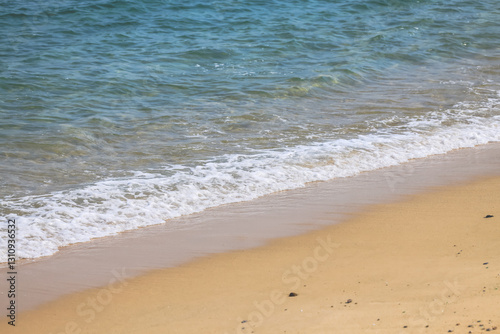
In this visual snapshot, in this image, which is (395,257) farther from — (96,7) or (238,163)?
(96,7)

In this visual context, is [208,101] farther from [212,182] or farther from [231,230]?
[231,230]

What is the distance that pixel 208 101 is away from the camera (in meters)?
10.1

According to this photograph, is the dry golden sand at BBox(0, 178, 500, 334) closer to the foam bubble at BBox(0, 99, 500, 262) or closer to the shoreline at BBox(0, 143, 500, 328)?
the shoreline at BBox(0, 143, 500, 328)

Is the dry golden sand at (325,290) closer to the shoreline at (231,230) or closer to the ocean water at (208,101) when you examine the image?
the shoreline at (231,230)

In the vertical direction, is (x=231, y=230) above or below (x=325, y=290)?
below

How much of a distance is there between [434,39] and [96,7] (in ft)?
29.6

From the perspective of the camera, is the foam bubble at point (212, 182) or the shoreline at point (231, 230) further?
the foam bubble at point (212, 182)

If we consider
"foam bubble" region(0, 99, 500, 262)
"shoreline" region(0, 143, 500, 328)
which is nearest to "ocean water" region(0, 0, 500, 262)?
"foam bubble" region(0, 99, 500, 262)

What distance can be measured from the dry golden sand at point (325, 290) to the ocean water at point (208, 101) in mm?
1244

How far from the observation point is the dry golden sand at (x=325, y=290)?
3830 millimetres

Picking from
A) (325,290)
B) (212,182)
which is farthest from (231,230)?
(325,290)

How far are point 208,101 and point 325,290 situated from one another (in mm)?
6224

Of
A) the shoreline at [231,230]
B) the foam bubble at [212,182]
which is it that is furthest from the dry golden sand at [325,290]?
the foam bubble at [212,182]

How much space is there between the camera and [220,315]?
160 inches
